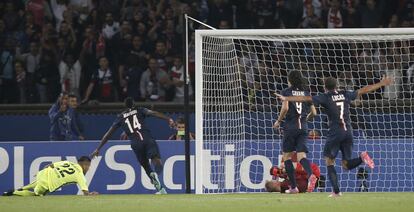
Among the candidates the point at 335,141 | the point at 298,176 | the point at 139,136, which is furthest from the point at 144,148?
the point at 335,141

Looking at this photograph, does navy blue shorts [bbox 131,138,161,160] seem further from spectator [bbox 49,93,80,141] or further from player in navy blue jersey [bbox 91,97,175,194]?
spectator [bbox 49,93,80,141]

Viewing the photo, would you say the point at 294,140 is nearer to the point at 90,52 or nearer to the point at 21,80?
the point at 90,52

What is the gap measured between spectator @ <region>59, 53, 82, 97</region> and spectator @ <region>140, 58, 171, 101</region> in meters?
1.34

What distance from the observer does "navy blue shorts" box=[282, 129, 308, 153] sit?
16.1 metres

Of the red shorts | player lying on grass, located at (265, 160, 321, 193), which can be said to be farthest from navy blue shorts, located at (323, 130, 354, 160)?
the red shorts

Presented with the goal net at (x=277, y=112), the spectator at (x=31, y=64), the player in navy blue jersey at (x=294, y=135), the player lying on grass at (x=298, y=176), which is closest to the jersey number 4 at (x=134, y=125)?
the goal net at (x=277, y=112)

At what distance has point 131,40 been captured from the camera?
22.1 meters

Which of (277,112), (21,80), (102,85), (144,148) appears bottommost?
(144,148)

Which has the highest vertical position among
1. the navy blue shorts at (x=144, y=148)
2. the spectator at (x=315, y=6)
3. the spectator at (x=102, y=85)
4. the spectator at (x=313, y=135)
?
the spectator at (x=315, y=6)

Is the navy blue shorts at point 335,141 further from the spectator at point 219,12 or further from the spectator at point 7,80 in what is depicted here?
the spectator at point 7,80

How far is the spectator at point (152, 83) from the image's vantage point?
2142 centimetres

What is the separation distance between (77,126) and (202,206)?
8.03 metres

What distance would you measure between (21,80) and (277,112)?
18.0 feet

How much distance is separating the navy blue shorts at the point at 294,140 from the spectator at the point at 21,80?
7.57 meters
